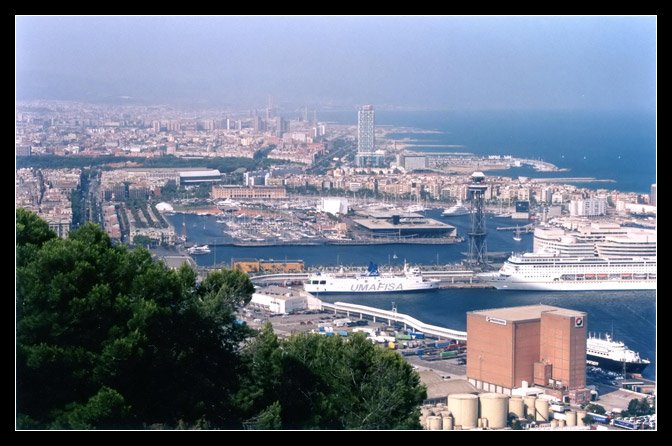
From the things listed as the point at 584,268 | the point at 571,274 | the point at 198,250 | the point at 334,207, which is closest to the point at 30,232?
the point at 198,250

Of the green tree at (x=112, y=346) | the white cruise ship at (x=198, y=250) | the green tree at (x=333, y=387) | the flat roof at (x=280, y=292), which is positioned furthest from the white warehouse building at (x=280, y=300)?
the green tree at (x=112, y=346)

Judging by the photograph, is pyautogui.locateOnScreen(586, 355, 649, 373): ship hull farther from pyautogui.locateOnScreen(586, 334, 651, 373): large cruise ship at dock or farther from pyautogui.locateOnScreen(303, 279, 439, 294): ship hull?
pyautogui.locateOnScreen(303, 279, 439, 294): ship hull

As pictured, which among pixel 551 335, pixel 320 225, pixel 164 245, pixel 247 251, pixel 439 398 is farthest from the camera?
pixel 320 225

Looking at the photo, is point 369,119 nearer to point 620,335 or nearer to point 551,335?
Answer: point 620,335

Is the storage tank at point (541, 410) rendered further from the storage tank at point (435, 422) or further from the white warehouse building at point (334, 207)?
the white warehouse building at point (334, 207)

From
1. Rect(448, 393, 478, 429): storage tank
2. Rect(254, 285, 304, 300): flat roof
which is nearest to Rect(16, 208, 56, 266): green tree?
Rect(448, 393, 478, 429): storage tank
